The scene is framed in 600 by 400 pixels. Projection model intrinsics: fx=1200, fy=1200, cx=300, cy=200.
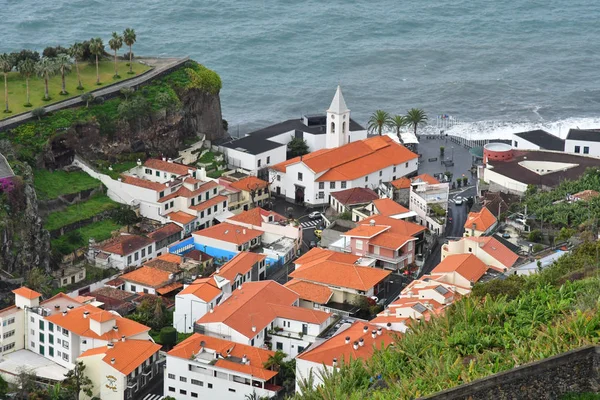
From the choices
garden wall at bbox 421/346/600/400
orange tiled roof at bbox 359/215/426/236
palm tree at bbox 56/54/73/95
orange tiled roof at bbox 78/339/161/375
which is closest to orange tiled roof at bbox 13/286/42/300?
orange tiled roof at bbox 78/339/161/375

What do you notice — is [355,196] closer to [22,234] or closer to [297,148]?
[297,148]

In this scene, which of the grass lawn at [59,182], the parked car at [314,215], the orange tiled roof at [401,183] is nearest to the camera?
the grass lawn at [59,182]

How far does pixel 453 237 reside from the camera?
7269 cm

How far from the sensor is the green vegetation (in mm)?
31859

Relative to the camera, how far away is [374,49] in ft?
408

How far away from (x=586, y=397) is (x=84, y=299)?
35753 millimetres

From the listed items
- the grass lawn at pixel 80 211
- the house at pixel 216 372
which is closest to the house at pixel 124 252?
the grass lawn at pixel 80 211

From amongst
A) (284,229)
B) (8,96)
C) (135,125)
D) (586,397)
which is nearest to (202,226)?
(284,229)

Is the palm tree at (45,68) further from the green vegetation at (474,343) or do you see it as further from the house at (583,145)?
the green vegetation at (474,343)

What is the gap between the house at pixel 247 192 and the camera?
258ft

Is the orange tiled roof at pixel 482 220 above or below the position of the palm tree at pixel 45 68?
below

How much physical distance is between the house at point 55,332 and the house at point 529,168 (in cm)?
3118

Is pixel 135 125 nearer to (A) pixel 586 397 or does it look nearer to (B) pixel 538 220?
(B) pixel 538 220

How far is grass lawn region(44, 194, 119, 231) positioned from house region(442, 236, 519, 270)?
21.5 metres
